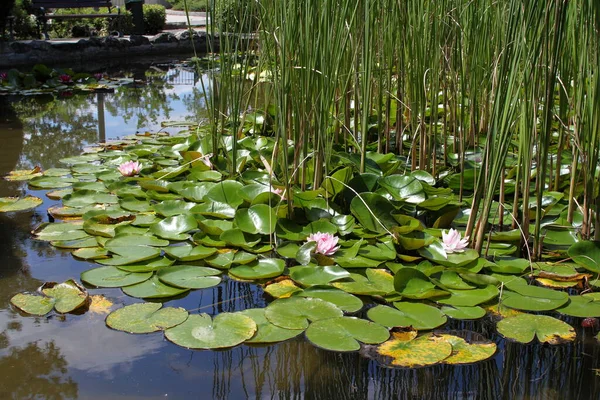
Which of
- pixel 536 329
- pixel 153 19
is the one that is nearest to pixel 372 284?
pixel 536 329

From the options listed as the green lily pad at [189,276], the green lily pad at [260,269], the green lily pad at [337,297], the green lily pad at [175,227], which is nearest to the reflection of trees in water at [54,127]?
the green lily pad at [175,227]

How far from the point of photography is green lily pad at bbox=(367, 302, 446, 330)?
1608 millimetres

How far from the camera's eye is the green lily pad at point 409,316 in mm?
1608

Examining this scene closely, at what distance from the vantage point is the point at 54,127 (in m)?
4.35

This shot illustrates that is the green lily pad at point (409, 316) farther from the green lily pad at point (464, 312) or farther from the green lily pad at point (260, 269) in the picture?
the green lily pad at point (260, 269)

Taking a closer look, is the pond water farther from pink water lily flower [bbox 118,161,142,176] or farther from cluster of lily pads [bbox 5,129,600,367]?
pink water lily flower [bbox 118,161,142,176]

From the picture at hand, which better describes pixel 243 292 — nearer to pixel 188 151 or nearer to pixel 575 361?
pixel 575 361

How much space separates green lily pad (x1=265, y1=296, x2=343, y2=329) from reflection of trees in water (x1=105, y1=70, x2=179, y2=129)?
2.92m

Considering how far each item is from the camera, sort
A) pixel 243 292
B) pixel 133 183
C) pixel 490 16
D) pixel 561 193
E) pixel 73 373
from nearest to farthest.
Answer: pixel 73 373
pixel 243 292
pixel 561 193
pixel 490 16
pixel 133 183

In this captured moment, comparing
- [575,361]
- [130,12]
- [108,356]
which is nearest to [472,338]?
[575,361]

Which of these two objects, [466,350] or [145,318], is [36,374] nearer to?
[145,318]

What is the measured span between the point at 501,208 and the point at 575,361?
811mm

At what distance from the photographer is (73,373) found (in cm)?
143

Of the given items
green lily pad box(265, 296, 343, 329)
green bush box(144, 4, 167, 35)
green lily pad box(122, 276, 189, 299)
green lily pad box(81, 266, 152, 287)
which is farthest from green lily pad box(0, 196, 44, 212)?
green bush box(144, 4, 167, 35)
